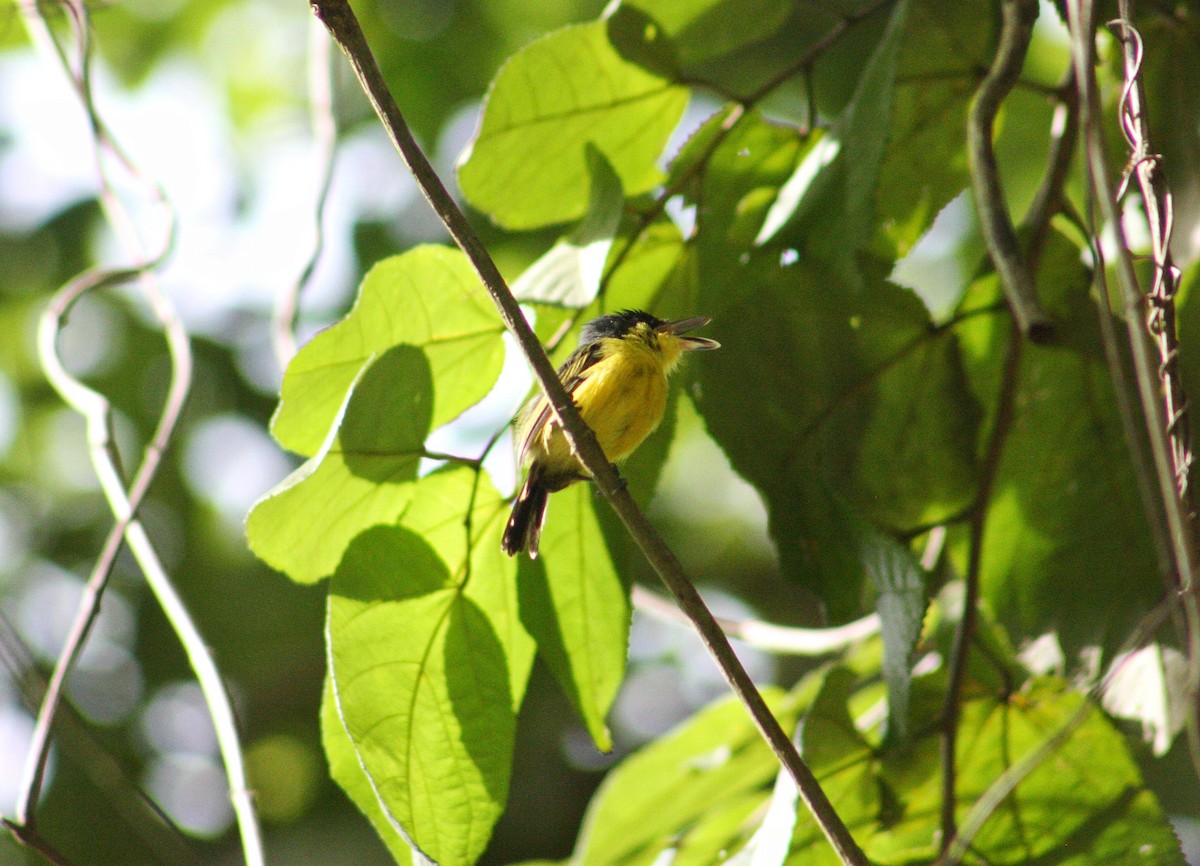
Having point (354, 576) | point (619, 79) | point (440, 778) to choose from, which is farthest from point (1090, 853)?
point (619, 79)

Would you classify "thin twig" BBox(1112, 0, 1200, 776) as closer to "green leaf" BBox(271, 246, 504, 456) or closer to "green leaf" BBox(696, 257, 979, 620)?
"green leaf" BBox(696, 257, 979, 620)

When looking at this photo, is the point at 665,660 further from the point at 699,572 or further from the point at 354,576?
the point at 354,576

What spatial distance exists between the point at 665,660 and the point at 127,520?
3.81 metres

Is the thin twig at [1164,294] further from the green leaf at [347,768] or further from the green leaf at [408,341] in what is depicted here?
the green leaf at [347,768]

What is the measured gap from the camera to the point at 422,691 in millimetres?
1825

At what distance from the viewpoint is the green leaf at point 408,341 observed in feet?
6.00

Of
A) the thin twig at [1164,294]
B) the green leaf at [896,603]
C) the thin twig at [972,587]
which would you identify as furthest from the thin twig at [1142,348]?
the thin twig at [972,587]

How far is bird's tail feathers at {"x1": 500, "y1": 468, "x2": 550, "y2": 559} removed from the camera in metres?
2.01

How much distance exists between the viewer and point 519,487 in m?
2.12

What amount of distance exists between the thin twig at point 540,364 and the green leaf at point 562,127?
835 mm

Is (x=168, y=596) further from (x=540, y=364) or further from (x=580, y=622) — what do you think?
(x=540, y=364)

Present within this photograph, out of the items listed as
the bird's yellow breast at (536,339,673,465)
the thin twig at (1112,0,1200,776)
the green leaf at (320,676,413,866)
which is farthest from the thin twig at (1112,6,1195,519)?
the green leaf at (320,676,413,866)

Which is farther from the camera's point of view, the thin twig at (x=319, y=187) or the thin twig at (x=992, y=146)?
the thin twig at (x=319, y=187)

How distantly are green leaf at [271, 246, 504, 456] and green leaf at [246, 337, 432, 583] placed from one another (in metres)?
0.05
